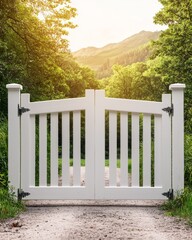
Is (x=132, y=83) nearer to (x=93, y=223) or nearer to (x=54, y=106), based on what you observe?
(x=54, y=106)

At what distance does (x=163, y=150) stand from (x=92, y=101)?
1274mm

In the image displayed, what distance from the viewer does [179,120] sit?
6848 mm

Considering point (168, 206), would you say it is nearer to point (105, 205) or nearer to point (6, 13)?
point (105, 205)

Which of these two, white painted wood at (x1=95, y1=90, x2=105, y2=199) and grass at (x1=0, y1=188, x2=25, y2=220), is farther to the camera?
white painted wood at (x1=95, y1=90, x2=105, y2=199)

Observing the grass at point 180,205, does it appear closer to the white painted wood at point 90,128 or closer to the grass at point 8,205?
the white painted wood at point 90,128

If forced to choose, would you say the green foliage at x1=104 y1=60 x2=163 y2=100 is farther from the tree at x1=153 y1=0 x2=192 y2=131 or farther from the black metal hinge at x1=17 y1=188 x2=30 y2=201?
the black metal hinge at x1=17 y1=188 x2=30 y2=201

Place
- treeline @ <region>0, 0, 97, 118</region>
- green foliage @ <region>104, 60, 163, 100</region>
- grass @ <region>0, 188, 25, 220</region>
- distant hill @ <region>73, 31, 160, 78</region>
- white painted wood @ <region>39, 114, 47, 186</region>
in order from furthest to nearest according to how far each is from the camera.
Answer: distant hill @ <region>73, 31, 160, 78</region> < green foliage @ <region>104, 60, 163, 100</region> < treeline @ <region>0, 0, 97, 118</region> < white painted wood @ <region>39, 114, 47, 186</region> < grass @ <region>0, 188, 25, 220</region>

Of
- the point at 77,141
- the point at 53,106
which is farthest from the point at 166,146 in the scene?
the point at 53,106

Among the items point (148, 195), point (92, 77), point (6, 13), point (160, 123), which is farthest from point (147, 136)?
point (92, 77)

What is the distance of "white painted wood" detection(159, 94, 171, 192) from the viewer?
22.5ft

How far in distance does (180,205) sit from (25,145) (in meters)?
2.41

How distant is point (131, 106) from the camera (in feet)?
22.5

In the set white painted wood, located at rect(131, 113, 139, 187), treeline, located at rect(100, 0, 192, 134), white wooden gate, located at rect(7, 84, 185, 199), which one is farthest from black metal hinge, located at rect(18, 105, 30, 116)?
treeline, located at rect(100, 0, 192, 134)

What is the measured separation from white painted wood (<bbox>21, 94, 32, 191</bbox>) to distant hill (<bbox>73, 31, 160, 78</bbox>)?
68.9 metres
